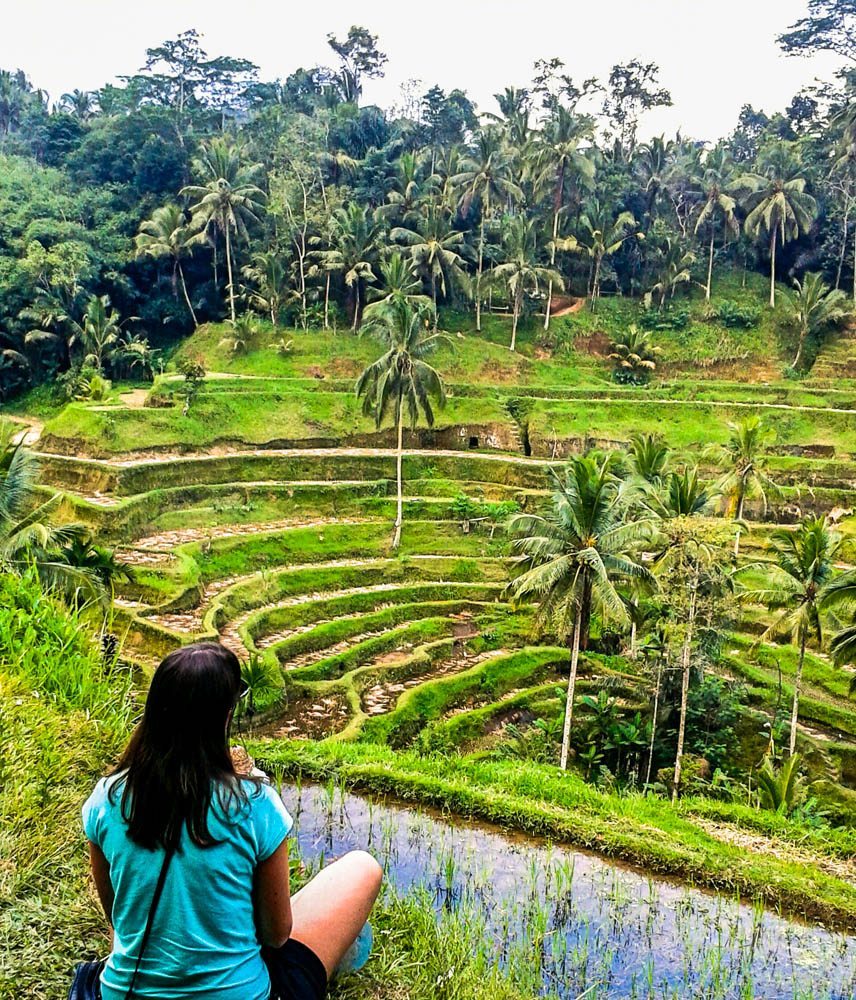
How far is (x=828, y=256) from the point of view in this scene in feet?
153

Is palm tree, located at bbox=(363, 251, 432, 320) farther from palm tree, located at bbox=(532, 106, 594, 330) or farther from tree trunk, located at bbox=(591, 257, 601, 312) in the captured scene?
tree trunk, located at bbox=(591, 257, 601, 312)

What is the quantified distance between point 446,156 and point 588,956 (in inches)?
1837

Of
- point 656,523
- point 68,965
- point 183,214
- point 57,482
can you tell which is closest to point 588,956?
point 68,965

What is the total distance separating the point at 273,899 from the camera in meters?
2.70

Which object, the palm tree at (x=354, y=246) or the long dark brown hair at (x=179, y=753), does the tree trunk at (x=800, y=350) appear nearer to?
the palm tree at (x=354, y=246)

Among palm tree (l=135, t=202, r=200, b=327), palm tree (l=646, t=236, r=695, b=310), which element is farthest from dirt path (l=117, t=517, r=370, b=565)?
palm tree (l=646, t=236, r=695, b=310)

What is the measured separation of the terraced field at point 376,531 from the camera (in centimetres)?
1711

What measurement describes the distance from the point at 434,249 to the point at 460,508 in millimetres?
18927

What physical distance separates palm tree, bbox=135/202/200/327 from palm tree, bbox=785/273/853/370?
30.8m

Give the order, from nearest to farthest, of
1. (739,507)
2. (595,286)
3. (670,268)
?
(739,507) < (670,268) < (595,286)

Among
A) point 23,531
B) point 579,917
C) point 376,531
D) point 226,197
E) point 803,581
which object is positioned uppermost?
point 226,197

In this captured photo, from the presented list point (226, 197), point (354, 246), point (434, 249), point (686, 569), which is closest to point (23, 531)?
point (686, 569)

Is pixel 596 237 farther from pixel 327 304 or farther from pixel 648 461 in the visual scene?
pixel 648 461

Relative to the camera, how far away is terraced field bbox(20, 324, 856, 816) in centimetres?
1711
